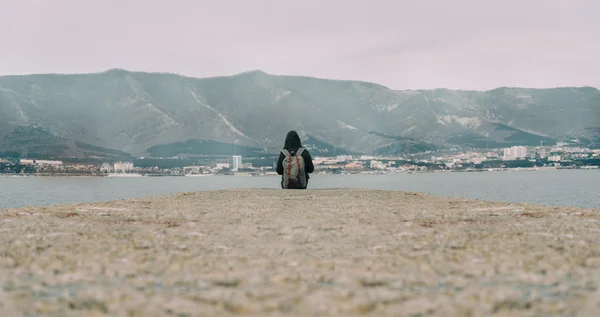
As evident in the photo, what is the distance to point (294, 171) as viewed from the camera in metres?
34.2

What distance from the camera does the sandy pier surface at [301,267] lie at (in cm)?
689

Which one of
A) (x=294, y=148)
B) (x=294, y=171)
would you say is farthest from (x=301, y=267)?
(x=294, y=171)

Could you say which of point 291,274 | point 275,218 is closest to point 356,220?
point 275,218

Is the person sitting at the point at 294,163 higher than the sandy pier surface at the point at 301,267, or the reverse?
the person sitting at the point at 294,163

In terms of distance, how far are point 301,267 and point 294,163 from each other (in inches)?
966

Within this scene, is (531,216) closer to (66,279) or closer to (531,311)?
(531,311)

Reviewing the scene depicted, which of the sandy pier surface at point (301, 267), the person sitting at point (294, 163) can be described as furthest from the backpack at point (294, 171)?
the sandy pier surface at point (301, 267)

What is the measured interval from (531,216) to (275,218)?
23.5 ft

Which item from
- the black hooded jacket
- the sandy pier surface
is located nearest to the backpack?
the black hooded jacket

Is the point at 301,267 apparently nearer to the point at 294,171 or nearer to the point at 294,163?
the point at 294,163

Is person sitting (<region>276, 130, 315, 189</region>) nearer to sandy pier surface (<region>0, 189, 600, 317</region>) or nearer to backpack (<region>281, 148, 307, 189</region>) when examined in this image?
backpack (<region>281, 148, 307, 189</region>)

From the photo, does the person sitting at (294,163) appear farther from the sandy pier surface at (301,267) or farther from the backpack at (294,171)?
the sandy pier surface at (301,267)

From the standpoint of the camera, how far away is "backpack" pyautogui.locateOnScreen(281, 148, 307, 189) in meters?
33.4

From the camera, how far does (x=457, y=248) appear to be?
37.5ft
